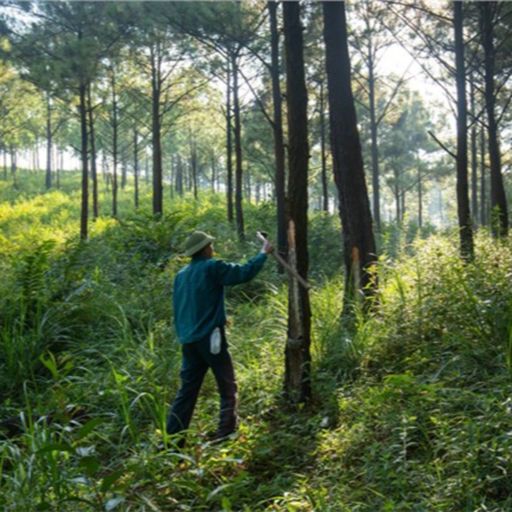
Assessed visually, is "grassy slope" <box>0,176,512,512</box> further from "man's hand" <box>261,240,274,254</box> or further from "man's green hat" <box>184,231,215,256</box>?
"man's hand" <box>261,240,274,254</box>

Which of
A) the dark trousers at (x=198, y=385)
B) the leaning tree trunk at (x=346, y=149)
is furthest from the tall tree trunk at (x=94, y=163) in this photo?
the dark trousers at (x=198, y=385)

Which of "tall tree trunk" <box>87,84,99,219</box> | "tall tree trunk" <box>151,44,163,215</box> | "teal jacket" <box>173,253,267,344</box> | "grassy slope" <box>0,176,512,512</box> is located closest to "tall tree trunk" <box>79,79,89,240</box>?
"tall tree trunk" <box>87,84,99,219</box>

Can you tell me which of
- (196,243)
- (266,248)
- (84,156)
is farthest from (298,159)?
(84,156)

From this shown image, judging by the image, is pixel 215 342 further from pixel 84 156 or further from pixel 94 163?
pixel 94 163

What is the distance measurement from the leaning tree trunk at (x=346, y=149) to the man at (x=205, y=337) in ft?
10.4

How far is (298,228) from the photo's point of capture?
5074 millimetres

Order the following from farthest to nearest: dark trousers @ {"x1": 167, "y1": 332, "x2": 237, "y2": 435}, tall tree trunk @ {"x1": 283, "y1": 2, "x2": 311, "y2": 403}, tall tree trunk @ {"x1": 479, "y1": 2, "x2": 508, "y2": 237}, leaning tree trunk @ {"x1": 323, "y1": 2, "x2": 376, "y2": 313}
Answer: tall tree trunk @ {"x1": 479, "y1": 2, "x2": 508, "y2": 237} → leaning tree trunk @ {"x1": 323, "y1": 2, "x2": 376, "y2": 313} → tall tree trunk @ {"x1": 283, "y1": 2, "x2": 311, "y2": 403} → dark trousers @ {"x1": 167, "y1": 332, "x2": 237, "y2": 435}

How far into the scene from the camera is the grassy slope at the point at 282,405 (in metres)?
3.27

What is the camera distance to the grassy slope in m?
3.27

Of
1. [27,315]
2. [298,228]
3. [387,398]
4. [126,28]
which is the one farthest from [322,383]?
[126,28]

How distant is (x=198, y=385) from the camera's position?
15.1 ft

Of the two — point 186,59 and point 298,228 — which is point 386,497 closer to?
point 298,228

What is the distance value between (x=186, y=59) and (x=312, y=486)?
16.1 metres

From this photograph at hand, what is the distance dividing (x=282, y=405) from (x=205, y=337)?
3.44 ft
